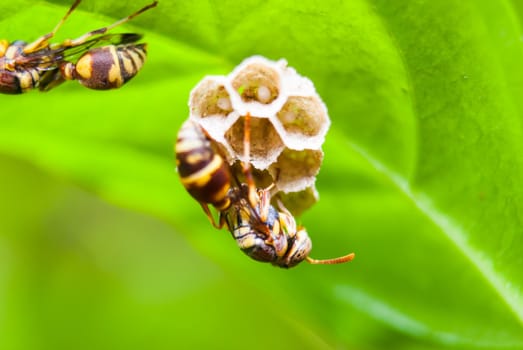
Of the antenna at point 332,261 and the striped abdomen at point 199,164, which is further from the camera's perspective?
the antenna at point 332,261

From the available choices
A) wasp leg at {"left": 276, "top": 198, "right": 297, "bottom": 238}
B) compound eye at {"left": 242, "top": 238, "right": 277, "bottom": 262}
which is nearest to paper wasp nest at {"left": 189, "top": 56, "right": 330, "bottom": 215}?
wasp leg at {"left": 276, "top": 198, "right": 297, "bottom": 238}

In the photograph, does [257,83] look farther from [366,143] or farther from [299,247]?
[299,247]

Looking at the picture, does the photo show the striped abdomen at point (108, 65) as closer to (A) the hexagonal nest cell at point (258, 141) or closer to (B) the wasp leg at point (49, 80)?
(B) the wasp leg at point (49, 80)

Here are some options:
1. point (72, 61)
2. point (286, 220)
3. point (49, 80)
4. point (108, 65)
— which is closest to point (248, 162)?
point (286, 220)

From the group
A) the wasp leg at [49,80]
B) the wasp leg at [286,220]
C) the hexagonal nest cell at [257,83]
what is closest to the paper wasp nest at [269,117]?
the hexagonal nest cell at [257,83]

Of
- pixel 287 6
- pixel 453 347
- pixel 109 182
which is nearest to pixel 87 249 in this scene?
pixel 109 182
